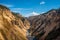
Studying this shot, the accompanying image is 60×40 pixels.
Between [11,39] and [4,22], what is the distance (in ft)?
115

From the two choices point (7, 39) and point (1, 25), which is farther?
point (1, 25)

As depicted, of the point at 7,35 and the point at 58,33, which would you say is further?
the point at 7,35

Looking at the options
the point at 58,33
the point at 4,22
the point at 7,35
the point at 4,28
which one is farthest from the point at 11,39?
the point at 58,33

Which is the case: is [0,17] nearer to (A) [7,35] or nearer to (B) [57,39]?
(A) [7,35]

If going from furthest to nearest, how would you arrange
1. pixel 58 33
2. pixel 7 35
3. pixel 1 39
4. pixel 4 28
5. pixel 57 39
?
1. pixel 4 28
2. pixel 7 35
3. pixel 1 39
4. pixel 58 33
5. pixel 57 39

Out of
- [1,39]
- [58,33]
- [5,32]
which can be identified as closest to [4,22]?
[5,32]

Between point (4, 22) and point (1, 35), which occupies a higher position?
point (4, 22)

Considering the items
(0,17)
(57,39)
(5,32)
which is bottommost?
(57,39)

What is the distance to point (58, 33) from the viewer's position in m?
125

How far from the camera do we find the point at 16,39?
164875 millimetres

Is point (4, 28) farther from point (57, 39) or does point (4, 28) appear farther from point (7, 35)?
point (57, 39)

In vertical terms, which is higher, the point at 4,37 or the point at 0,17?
the point at 0,17

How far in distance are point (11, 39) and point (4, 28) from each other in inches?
645

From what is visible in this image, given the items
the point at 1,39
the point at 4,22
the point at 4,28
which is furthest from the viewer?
the point at 4,22
